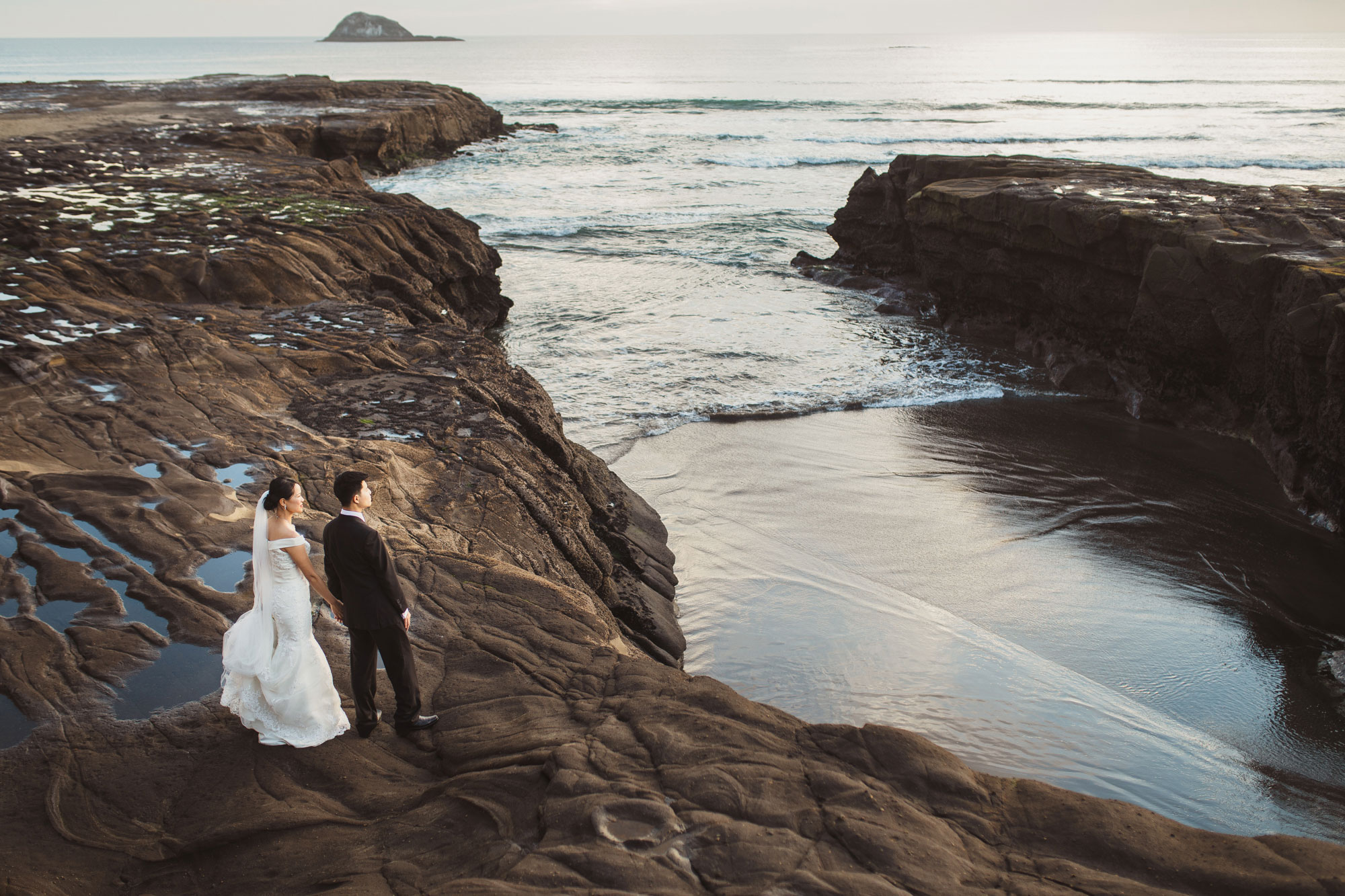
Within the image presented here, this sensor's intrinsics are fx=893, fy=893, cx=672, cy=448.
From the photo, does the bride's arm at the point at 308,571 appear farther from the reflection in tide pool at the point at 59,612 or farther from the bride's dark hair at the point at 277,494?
the reflection in tide pool at the point at 59,612

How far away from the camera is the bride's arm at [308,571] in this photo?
4270mm

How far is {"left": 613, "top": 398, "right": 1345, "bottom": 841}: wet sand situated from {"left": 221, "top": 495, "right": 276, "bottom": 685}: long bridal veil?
3561 mm

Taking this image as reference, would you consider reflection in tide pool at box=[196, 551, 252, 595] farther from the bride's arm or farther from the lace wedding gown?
the bride's arm

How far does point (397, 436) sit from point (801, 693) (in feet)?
13.3

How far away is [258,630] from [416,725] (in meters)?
0.91

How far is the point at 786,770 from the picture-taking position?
4168 millimetres

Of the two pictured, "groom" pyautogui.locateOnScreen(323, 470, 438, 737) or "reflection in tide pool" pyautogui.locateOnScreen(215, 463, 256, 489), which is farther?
"reflection in tide pool" pyautogui.locateOnScreen(215, 463, 256, 489)

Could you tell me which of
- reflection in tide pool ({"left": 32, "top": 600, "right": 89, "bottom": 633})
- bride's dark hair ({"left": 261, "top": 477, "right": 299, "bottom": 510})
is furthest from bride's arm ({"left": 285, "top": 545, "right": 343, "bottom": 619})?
reflection in tide pool ({"left": 32, "top": 600, "right": 89, "bottom": 633})

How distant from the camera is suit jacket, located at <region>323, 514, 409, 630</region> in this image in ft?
14.1

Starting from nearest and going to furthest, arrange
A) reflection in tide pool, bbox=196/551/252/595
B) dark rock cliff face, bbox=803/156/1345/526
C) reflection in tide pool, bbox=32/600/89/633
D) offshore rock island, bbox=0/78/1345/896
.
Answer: offshore rock island, bbox=0/78/1345/896
reflection in tide pool, bbox=32/600/89/633
reflection in tide pool, bbox=196/551/252/595
dark rock cliff face, bbox=803/156/1345/526

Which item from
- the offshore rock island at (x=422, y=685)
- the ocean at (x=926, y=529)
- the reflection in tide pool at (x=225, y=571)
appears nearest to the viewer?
the offshore rock island at (x=422, y=685)

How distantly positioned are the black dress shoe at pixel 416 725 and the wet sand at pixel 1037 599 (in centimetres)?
280

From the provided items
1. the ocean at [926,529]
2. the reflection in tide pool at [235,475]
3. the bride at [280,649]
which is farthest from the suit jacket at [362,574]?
the ocean at [926,529]

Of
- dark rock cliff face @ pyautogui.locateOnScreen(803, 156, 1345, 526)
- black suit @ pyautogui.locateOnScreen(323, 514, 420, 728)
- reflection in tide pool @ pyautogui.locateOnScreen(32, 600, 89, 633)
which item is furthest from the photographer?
dark rock cliff face @ pyautogui.locateOnScreen(803, 156, 1345, 526)
